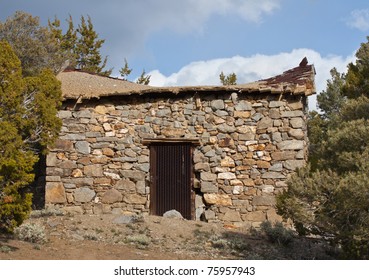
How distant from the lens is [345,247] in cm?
716

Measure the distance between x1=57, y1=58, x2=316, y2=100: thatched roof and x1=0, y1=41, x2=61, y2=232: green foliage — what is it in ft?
7.24

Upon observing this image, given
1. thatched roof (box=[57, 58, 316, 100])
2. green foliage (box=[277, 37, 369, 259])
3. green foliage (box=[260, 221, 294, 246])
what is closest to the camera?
green foliage (box=[277, 37, 369, 259])

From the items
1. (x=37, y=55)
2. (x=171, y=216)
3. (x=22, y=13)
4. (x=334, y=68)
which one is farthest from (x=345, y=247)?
(x=334, y=68)

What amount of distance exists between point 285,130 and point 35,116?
17.4 feet

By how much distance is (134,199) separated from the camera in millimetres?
11406

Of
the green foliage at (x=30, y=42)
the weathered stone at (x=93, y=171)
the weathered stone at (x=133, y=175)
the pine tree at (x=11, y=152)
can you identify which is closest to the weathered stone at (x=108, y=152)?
the weathered stone at (x=93, y=171)

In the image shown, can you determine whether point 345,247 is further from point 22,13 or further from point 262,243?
point 22,13

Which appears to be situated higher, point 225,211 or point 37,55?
point 37,55

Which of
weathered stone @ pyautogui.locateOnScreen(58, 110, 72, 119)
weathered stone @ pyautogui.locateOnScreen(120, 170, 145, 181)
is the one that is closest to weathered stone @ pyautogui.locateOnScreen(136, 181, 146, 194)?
weathered stone @ pyautogui.locateOnScreen(120, 170, 145, 181)

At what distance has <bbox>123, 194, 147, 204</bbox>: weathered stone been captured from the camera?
37.4 ft

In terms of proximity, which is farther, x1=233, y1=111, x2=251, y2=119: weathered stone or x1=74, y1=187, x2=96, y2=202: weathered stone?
x1=74, y1=187, x2=96, y2=202: weathered stone

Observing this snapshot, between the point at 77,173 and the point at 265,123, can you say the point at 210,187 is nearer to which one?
the point at 265,123

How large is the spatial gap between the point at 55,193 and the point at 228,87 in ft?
15.0

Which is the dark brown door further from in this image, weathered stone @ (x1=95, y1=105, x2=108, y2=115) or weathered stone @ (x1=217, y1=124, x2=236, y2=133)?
weathered stone @ (x1=95, y1=105, x2=108, y2=115)
